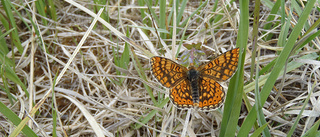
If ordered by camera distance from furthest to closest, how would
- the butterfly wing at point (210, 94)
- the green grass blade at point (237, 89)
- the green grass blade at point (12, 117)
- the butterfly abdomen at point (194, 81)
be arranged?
1. the butterfly abdomen at point (194, 81)
2. the butterfly wing at point (210, 94)
3. the green grass blade at point (12, 117)
4. the green grass blade at point (237, 89)

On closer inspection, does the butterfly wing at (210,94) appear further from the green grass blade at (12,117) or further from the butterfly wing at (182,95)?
the green grass blade at (12,117)

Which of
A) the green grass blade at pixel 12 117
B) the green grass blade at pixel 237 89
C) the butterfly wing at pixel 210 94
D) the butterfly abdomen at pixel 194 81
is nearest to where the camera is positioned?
the green grass blade at pixel 237 89

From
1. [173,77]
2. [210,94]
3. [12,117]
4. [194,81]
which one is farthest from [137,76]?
[12,117]

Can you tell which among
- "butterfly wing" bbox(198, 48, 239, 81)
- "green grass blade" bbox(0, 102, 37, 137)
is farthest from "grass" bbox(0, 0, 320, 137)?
"butterfly wing" bbox(198, 48, 239, 81)

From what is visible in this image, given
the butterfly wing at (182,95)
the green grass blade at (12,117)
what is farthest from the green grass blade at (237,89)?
the green grass blade at (12,117)

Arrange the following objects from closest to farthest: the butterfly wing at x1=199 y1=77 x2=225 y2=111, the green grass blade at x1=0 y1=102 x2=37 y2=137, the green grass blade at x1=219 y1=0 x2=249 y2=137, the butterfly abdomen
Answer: the green grass blade at x1=219 y1=0 x2=249 y2=137 < the green grass blade at x1=0 y1=102 x2=37 y2=137 < the butterfly wing at x1=199 y1=77 x2=225 y2=111 < the butterfly abdomen

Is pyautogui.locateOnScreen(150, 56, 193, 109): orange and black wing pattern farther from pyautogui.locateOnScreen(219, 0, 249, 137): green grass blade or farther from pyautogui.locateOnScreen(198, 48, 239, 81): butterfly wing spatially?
pyautogui.locateOnScreen(219, 0, 249, 137): green grass blade

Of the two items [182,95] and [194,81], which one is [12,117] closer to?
[182,95]

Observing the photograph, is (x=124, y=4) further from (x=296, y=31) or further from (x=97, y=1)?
(x=296, y=31)
